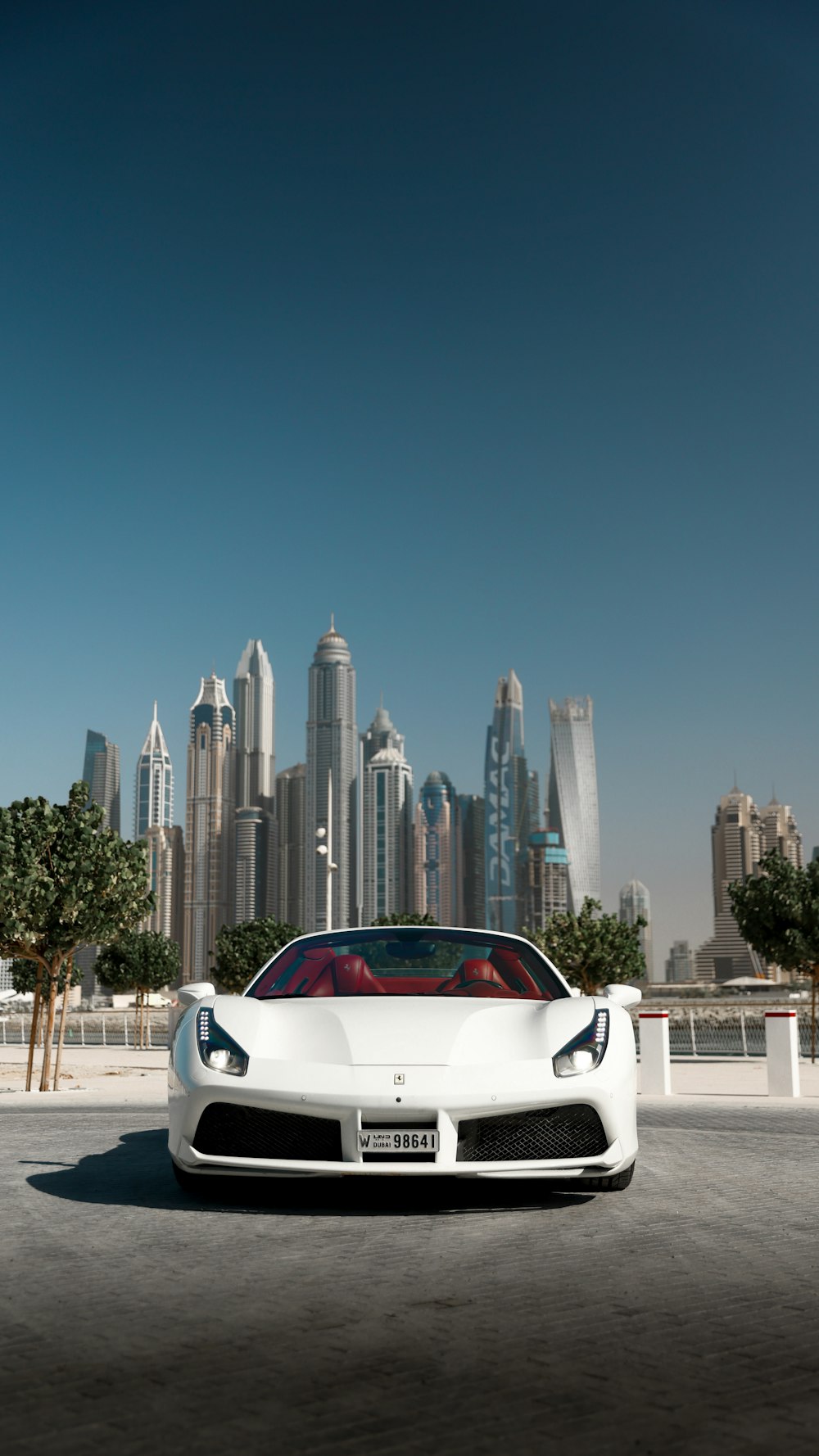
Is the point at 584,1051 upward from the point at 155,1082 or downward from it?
upward

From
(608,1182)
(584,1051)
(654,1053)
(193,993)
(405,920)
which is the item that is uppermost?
(405,920)

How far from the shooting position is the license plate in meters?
5.50

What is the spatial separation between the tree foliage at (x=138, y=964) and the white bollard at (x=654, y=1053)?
120ft

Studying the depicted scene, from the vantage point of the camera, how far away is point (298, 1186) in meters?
6.92

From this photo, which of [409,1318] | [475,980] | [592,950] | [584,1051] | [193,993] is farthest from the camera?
[592,950]

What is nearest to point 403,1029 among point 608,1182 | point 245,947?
point 608,1182

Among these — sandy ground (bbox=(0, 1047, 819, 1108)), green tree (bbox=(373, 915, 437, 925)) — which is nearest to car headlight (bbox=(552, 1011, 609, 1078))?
sandy ground (bbox=(0, 1047, 819, 1108))

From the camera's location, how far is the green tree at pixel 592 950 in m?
36.8

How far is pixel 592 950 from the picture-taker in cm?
3684

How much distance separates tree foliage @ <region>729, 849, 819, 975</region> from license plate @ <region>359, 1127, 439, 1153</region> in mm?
24271

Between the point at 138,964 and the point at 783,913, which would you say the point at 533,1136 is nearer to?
the point at 783,913

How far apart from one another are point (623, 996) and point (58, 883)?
10733 millimetres

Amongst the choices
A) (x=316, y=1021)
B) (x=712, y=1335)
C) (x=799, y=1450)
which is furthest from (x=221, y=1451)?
(x=316, y=1021)

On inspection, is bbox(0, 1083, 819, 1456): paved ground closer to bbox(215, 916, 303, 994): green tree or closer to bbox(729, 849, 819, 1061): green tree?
bbox(729, 849, 819, 1061): green tree
